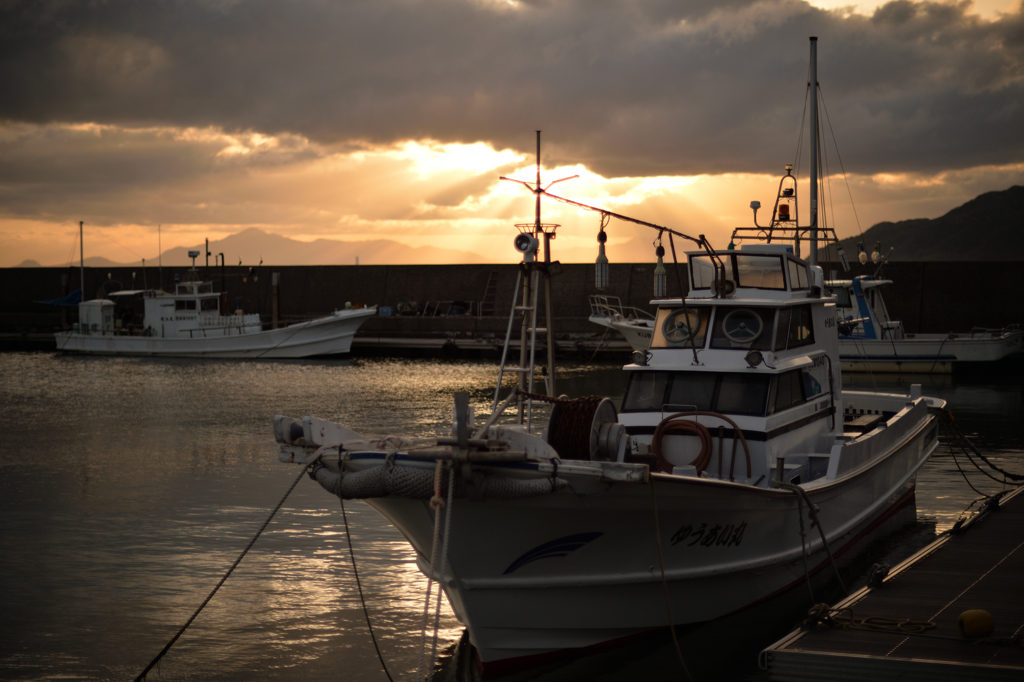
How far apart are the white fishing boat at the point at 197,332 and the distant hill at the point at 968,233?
130064 mm

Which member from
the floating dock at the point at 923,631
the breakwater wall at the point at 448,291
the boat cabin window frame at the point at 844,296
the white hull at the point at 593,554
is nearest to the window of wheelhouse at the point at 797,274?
the white hull at the point at 593,554

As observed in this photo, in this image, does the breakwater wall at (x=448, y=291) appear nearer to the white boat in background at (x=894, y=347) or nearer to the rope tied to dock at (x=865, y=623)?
the white boat in background at (x=894, y=347)

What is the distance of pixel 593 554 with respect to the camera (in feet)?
22.4

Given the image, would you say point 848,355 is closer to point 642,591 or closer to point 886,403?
point 886,403

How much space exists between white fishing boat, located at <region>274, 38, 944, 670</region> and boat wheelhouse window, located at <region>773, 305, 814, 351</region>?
0.9 inches

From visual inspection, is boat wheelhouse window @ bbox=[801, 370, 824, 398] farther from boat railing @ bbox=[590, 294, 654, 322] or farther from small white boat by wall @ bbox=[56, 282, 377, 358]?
small white boat by wall @ bbox=[56, 282, 377, 358]

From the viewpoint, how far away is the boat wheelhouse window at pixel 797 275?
9.87 metres

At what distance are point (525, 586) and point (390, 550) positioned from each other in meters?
4.15

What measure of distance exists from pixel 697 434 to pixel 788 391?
51.5 inches

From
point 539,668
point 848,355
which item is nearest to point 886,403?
point 539,668

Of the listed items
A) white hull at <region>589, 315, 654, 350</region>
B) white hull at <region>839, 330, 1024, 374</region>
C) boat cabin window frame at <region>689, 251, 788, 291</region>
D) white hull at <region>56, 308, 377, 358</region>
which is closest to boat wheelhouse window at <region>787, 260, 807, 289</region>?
boat cabin window frame at <region>689, 251, 788, 291</region>

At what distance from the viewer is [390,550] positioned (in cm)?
1054

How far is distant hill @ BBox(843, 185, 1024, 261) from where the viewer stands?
156m

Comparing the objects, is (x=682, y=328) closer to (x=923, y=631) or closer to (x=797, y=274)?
(x=797, y=274)
